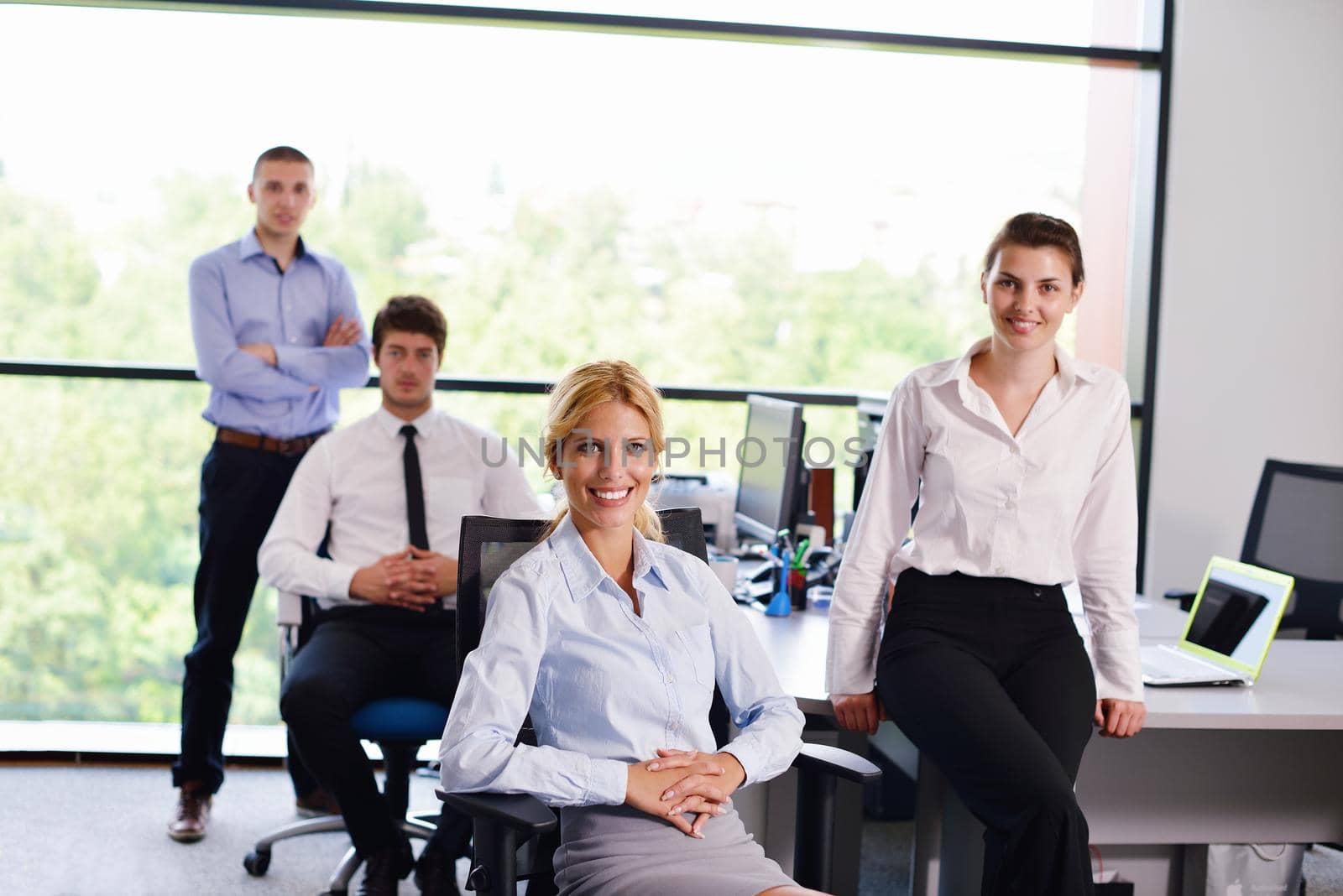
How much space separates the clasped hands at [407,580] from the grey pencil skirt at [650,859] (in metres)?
1.18

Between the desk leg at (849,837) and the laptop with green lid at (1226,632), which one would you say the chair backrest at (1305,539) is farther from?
the desk leg at (849,837)

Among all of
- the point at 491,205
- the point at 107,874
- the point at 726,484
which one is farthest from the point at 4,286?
the point at 726,484

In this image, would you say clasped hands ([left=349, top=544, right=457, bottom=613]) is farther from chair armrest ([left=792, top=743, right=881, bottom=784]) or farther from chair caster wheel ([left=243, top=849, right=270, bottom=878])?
chair armrest ([left=792, top=743, right=881, bottom=784])

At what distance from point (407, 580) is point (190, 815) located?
3.68 ft

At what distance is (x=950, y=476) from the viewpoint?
91.1 inches

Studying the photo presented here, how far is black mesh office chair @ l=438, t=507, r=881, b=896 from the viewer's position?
1649 millimetres

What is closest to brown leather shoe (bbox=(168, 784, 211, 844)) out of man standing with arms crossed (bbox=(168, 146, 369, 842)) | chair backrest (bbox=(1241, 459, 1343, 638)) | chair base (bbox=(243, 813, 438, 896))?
man standing with arms crossed (bbox=(168, 146, 369, 842))

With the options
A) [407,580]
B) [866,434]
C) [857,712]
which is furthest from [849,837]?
[866,434]

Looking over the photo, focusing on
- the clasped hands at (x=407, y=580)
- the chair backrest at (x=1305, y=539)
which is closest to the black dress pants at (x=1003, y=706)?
the clasped hands at (x=407, y=580)

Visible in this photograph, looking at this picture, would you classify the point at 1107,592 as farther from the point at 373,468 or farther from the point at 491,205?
the point at 491,205

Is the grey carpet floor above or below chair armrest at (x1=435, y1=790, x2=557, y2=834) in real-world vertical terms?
below

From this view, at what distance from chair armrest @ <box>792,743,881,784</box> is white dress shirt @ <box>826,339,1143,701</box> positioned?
419 mm

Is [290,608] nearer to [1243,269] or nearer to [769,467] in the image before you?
[769,467]

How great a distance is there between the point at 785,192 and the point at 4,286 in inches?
147
